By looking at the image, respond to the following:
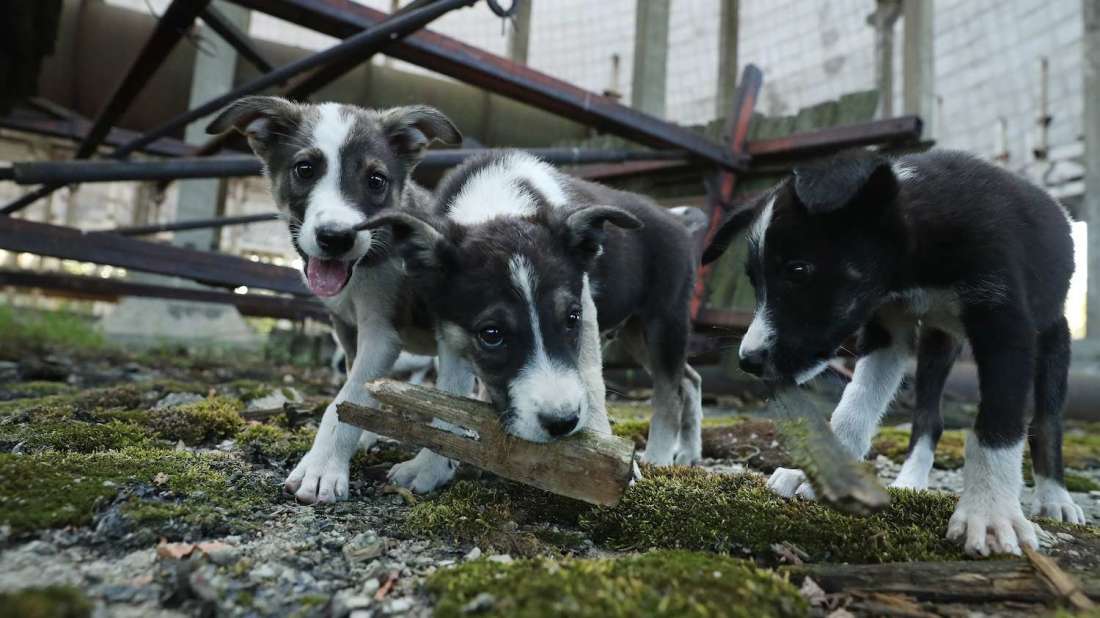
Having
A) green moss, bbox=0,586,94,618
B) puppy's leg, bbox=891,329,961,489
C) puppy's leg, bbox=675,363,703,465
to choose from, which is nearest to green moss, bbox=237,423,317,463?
green moss, bbox=0,586,94,618

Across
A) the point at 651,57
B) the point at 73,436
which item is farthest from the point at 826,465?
the point at 651,57

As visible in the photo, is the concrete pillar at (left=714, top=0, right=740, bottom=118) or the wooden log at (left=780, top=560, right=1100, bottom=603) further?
the concrete pillar at (left=714, top=0, right=740, bottom=118)

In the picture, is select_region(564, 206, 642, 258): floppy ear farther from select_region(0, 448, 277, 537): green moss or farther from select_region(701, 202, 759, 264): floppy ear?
select_region(0, 448, 277, 537): green moss

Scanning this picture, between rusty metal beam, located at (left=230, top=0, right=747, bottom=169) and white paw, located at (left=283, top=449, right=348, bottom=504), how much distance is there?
292cm

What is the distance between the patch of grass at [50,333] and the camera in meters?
9.73

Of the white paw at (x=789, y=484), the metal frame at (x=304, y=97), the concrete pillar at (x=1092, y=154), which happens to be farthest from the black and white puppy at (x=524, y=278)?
the concrete pillar at (x=1092, y=154)

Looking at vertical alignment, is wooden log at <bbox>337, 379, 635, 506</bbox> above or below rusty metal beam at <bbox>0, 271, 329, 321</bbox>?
below

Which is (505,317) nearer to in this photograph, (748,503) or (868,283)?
(748,503)

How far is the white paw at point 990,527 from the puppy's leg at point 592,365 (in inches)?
51.5

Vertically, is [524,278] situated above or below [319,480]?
above

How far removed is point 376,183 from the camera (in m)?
3.29

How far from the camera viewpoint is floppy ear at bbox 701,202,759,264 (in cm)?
310

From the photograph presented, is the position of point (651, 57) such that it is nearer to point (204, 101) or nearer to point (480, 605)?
point (204, 101)

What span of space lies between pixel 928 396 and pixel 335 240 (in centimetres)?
313
